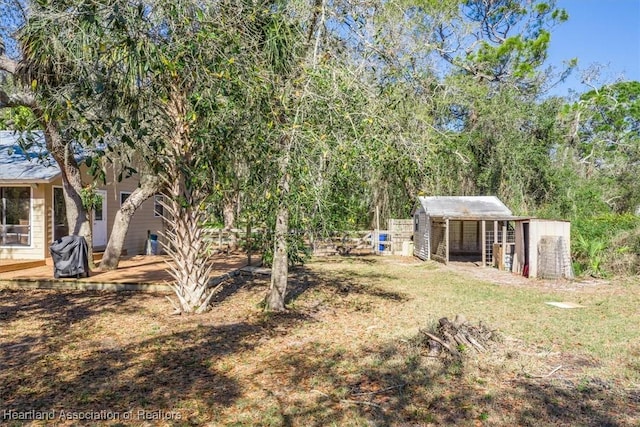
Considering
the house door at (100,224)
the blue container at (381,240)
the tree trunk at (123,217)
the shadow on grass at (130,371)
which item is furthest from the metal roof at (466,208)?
the shadow on grass at (130,371)

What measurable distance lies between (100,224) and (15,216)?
7.57 ft

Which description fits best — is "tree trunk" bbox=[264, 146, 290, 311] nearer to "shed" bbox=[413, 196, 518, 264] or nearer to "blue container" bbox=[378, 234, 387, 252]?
"shed" bbox=[413, 196, 518, 264]

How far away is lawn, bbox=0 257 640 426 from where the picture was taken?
3.94 metres

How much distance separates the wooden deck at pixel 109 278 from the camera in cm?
930

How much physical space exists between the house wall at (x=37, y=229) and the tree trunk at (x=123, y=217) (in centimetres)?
207

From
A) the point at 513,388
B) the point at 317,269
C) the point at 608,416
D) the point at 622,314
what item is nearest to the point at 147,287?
the point at 317,269

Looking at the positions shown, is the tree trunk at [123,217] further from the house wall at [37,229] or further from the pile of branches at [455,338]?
the pile of branches at [455,338]

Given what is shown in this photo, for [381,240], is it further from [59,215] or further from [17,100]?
[17,100]

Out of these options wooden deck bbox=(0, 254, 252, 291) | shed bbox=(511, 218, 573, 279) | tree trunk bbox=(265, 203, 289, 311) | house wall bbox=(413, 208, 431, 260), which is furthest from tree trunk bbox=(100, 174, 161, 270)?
house wall bbox=(413, 208, 431, 260)

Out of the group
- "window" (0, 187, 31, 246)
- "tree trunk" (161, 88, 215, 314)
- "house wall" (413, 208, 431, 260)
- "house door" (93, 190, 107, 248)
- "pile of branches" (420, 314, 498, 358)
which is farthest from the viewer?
"house wall" (413, 208, 431, 260)

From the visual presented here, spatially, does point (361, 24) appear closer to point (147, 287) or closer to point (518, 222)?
point (147, 287)

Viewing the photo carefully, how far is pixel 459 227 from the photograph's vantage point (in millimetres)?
20297

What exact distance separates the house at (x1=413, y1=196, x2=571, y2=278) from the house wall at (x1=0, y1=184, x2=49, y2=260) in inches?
374

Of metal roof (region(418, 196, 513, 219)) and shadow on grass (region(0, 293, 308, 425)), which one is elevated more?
metal roof (region(418, 196, 513, 219))
